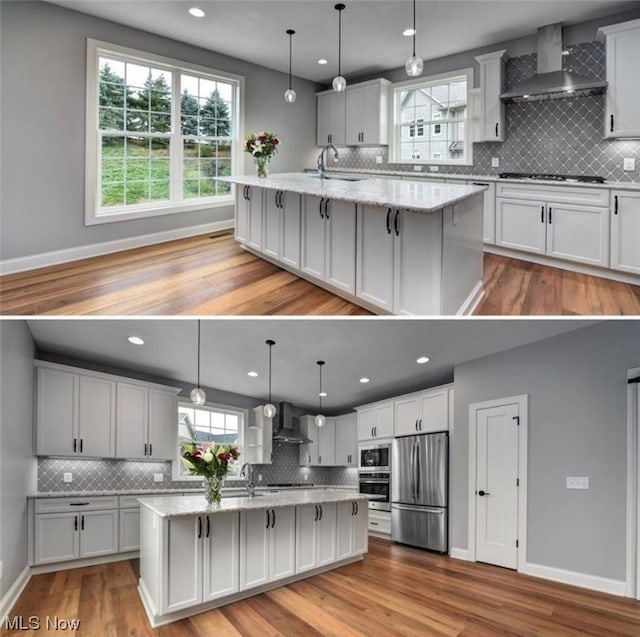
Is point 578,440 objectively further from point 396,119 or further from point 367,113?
point 367,113

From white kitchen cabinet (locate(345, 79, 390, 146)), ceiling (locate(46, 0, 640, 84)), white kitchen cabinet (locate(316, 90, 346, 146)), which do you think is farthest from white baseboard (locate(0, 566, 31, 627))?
white kitchen cabinet (locate(316, 90, 346, 146))

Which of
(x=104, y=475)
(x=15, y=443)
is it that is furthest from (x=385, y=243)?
(x=104, y=475)

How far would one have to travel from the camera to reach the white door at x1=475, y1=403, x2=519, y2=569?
4.72 m

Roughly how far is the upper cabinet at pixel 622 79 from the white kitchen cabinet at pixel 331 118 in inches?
150

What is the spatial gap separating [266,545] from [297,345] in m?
1.77

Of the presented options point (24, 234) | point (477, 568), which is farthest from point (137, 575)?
point (24, 234)

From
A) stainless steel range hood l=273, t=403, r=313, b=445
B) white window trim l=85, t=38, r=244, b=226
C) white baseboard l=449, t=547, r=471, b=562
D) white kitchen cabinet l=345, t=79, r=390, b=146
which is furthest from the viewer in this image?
white kitchen cabinet l=345, t=79, r=390, b=146

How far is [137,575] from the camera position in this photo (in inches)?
175

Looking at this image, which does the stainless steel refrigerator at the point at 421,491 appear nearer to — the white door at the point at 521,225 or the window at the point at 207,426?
the window at the point at 207,426

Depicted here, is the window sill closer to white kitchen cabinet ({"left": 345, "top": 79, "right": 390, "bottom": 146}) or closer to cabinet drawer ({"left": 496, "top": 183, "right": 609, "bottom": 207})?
white kitchen cabinet ({"left": 345, "top": 79, "right": 390, "bottom": 146})

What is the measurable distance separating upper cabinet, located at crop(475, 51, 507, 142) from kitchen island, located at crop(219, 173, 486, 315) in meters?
2.02

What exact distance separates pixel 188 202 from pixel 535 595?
584 centimetres

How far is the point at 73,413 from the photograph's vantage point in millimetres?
5070

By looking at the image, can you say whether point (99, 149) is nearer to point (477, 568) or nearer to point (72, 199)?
point (72, 199)
